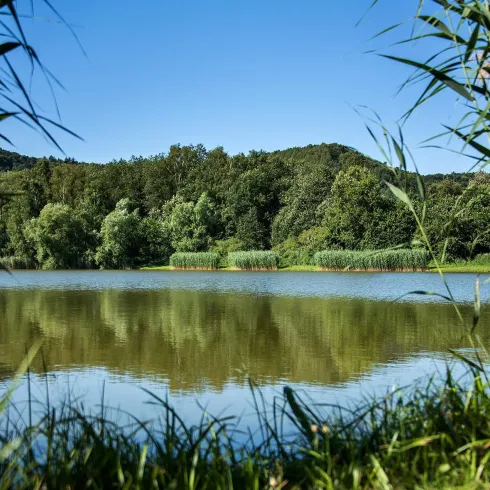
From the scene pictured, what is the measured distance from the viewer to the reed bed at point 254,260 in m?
33.5

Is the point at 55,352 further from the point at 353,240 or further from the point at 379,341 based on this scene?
the point at 353,240

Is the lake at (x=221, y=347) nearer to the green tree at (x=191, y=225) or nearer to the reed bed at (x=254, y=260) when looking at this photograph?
the reed bed at (x=254, y=260)

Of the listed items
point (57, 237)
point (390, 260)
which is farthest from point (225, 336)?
point (57, 237)

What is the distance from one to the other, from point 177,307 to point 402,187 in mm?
9527

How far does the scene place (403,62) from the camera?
80.5 inches

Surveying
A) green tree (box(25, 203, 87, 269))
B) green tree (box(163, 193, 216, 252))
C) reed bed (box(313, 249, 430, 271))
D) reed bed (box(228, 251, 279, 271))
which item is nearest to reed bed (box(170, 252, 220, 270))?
reed bed (box(228, 251, 279, 271))

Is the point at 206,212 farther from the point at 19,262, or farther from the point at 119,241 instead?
the point at 19,262

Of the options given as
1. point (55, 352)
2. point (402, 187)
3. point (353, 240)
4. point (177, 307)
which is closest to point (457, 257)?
point (353, 240)

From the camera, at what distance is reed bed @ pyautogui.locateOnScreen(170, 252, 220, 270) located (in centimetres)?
3512

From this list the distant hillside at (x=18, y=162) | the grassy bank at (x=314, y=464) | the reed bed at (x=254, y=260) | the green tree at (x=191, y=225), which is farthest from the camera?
the distant hillside at (x=18, y=162)

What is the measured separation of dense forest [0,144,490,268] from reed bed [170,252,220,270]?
5.46 metres

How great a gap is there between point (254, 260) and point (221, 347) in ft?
89.1

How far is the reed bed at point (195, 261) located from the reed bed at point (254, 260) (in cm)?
136

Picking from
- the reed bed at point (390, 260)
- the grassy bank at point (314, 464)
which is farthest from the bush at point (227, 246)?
the grassy bank at point (314, 464)
